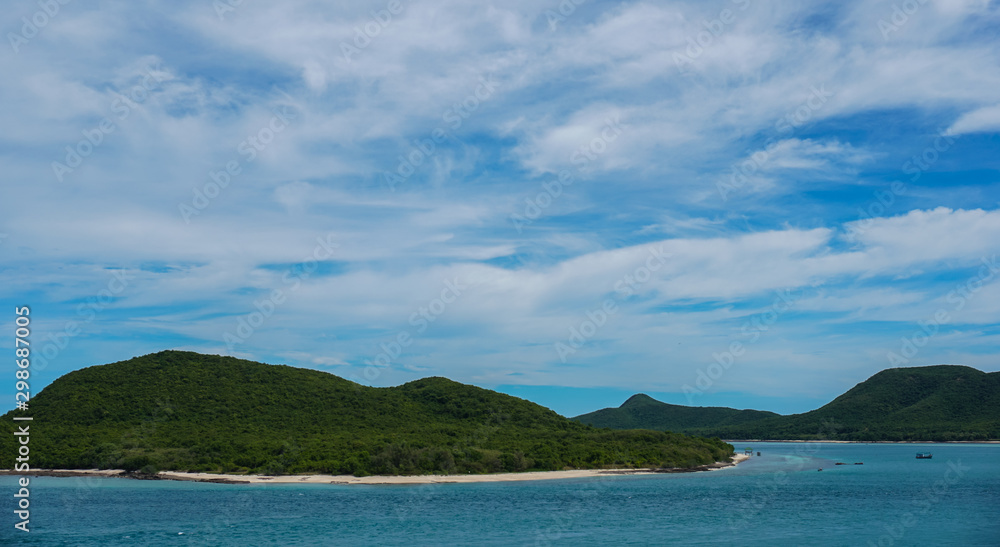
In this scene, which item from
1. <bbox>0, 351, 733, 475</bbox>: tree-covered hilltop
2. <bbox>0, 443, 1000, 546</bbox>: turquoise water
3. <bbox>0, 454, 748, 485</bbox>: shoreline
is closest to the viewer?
<bbox>0, 443, 1000, 546</bbox>: turquoise water

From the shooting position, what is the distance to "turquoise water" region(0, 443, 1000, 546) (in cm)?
3853

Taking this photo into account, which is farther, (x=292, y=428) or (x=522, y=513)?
(x=292, y=428)

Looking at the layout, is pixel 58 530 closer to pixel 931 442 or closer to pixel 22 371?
pixel 22 371

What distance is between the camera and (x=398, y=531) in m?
41.1

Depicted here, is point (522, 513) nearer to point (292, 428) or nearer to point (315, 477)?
point (315, 477)

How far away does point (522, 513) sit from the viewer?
48.4 m

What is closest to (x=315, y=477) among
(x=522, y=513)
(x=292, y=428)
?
(x=292, y=428)

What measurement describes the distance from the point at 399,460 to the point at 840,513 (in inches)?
1747

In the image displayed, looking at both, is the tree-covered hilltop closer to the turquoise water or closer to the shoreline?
the shoreline

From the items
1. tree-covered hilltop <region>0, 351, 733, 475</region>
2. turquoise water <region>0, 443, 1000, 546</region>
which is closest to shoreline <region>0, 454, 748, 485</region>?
tree-covered hilltop <region>0, 351, 733, 475</region>

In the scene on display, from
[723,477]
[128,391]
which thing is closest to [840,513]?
[723,477]

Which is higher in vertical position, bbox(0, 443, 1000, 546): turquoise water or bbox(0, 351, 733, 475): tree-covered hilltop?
bbox(0, 351, 733, 475): tree-covered hilltop

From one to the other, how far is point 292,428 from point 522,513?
55.2 meters

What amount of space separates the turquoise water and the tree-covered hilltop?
28.0 feet
